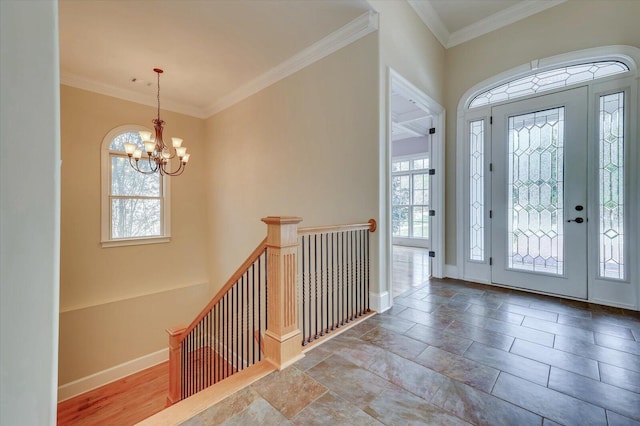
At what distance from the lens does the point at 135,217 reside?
4.97 meters

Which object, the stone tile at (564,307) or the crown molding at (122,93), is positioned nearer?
the stone tile at (564,307)

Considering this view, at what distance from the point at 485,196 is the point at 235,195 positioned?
13.3 ft

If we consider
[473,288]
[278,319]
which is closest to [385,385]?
[278,319]

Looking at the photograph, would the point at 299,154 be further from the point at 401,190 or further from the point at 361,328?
the point at 401,190

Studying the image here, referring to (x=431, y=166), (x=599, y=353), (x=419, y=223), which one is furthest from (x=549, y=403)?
(x=419, y=223)

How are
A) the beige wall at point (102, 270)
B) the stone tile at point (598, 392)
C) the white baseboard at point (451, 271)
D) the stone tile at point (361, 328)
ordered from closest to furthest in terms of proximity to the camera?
the stone tile at point (598, 392) < the stone tile at point (361, 328) < the white baseboard at point (451, 271) < the beige wall at point (102, 270)

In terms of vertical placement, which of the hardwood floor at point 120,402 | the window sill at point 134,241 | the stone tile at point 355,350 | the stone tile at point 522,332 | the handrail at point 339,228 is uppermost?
the handrail at point 339,228

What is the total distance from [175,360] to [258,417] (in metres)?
2.54

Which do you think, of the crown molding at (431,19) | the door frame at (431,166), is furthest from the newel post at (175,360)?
the crown molding at (431,19)

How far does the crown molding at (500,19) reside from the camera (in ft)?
10.5

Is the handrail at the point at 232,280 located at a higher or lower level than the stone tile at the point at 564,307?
higher

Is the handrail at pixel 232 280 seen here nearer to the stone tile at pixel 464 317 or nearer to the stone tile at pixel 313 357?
the stone tile at pixel 313 357

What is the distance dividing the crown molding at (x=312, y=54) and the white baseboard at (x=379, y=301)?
2.79 metres

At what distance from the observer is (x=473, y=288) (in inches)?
140
